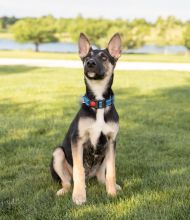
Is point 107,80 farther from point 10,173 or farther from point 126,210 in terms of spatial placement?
point 10,173

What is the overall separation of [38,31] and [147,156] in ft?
173

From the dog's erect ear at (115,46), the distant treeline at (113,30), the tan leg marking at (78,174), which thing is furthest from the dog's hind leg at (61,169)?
the distant treeline at (113,30)

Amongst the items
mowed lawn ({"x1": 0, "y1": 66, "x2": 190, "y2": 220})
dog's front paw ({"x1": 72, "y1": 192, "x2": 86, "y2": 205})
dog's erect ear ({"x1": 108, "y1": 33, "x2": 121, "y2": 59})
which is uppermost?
dog's erect ear ({"x1": 108, "y1": 33, "x2": 121, "y2": 59})

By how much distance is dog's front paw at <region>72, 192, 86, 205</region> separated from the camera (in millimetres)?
5109

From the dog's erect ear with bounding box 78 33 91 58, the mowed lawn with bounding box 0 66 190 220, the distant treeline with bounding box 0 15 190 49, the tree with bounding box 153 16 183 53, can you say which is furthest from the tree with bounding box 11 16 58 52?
the dog's erect ear with bounding box 78 33 91 58

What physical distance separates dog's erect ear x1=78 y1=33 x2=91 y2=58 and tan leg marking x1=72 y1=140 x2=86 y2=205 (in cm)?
105

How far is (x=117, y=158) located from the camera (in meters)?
7.27

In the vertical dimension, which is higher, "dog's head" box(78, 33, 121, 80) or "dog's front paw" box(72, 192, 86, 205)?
"dog's head" box(78, 33, 121, 80)

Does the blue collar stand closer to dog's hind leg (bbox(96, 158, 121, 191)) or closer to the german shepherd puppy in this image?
the german shepherd puppy

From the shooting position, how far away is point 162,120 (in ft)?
34.1

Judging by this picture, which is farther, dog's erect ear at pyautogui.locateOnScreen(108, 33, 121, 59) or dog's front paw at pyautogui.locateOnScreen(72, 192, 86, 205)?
dog's erect ear at pyautogui.locateOnScreen(108, 33, 121, 59)

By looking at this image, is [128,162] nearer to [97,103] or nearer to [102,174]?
[102,174]

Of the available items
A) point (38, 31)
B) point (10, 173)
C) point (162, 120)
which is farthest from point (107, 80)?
point (38, 31)

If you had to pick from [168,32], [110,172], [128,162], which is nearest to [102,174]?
[110,172]
